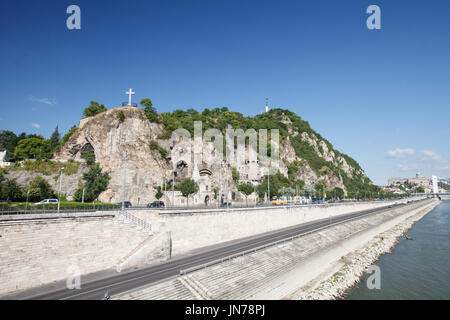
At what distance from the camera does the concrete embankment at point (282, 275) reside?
63.4 feet

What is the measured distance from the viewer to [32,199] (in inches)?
1404

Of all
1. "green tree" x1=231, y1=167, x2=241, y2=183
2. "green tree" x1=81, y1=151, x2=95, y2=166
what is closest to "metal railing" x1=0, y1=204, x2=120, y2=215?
"green tree" x1=81, y1=151, x2=95, y2=166

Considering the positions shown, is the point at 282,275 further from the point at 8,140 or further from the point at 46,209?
the point at 8,140

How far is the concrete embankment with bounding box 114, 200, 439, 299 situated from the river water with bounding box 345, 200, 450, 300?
1925 millimetres

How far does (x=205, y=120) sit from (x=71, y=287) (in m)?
75.3

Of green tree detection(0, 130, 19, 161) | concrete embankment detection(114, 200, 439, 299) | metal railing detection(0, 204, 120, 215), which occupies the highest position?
green tree detection(0, 130, 19, 161)

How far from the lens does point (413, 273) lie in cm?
3247

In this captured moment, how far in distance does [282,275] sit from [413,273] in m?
20.7

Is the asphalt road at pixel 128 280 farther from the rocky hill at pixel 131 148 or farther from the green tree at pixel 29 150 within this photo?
the green tree at pixel 29 150

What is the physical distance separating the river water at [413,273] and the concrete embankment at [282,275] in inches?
75.8

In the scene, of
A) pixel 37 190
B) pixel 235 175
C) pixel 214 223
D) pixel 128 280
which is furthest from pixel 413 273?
pixel 37 190

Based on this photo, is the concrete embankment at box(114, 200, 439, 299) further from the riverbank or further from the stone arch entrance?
the stone arch entrance

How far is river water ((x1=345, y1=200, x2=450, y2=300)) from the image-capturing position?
26044mm
